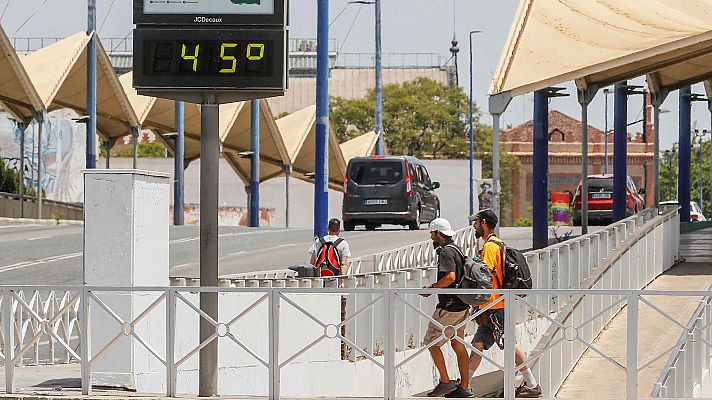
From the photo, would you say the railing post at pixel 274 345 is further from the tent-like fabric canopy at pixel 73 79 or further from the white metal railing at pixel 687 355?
the tent-like fabric canopy at pixel 73 79

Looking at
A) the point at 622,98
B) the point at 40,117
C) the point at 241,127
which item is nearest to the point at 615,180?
the point at 622,98

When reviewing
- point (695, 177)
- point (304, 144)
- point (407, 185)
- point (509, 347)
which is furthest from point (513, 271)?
point (695, 177)

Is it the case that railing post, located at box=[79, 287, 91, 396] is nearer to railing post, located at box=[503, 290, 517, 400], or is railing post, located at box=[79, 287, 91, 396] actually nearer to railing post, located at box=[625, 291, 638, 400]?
railing post, located at box=[503, 290, 517, 400]

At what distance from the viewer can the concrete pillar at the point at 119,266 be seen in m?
13.4

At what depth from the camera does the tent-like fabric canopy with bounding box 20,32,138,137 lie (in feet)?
177

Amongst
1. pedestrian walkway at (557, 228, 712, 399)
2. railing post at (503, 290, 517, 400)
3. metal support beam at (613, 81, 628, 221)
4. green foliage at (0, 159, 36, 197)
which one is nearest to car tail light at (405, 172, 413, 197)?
metal support beam at (613, 81, 628, 221)

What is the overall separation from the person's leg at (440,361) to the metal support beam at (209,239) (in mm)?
1879

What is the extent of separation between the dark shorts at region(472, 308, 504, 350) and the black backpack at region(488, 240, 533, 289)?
537 mm

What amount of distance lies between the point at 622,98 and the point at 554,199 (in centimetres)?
439

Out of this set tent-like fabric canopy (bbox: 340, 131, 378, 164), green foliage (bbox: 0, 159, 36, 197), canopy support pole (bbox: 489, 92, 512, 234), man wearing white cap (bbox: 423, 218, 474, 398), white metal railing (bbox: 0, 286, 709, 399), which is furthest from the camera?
tent-like fabric canopy (bbox: 340, 131, 378, 164)

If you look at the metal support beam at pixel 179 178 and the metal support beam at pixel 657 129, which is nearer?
the metal support beam at pixel 657 129

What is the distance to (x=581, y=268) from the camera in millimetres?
24906

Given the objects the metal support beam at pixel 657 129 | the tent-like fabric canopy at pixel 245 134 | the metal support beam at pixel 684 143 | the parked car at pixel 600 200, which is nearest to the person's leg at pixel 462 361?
the metal support beam at pixel 657 129

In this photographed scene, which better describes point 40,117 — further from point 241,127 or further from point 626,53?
point 626,53
